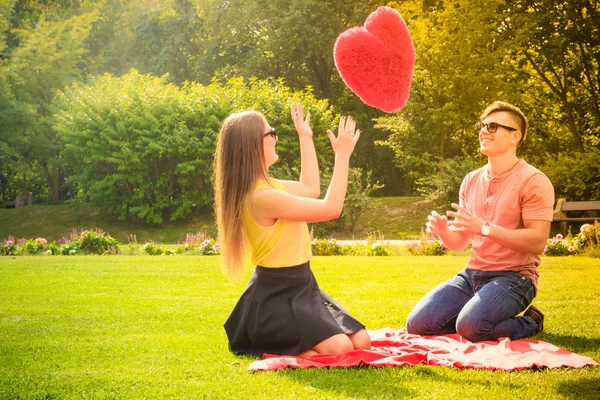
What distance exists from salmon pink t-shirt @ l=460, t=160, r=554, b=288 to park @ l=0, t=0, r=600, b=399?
0.02 m

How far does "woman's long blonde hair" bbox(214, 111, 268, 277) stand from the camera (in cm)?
434

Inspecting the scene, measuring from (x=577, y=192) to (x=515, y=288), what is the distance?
484 inches

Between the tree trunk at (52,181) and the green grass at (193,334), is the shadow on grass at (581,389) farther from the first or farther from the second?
the tree trunk at (52,181)

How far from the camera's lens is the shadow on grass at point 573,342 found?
4.74 metres

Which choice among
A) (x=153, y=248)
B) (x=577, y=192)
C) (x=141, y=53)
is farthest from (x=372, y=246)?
(x=141, y=53)

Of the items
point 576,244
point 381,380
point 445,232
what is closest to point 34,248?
point 576,244

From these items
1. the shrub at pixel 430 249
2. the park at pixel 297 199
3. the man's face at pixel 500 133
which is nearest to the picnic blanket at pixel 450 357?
the park at pixel 297 199

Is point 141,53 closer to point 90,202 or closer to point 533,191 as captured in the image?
point 90,202

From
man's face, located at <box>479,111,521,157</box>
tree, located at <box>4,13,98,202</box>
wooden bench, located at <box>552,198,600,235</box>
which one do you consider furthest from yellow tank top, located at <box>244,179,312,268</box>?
tree, located at <box>4,13,98,202</box>

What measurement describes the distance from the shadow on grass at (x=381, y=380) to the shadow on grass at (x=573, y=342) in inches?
44.0

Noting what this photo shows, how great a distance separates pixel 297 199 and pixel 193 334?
1.77 metres

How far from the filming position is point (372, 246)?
12.5 metres

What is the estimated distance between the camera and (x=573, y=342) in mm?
4949

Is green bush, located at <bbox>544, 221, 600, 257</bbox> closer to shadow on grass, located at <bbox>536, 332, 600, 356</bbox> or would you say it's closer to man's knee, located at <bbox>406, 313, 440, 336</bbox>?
shadow on grass, located at <bbox>536, 332, 600, 356</bbox>
